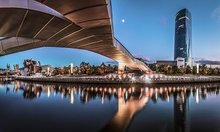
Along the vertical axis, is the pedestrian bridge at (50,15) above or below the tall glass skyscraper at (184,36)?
below

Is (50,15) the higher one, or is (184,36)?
(184,36)

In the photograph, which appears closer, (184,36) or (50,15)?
(50,15)

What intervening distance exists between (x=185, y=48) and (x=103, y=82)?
474 ft

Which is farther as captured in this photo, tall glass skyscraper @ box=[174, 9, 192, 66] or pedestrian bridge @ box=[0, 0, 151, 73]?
tall glass skyscraper @ box=[174, 9, 192, 66]

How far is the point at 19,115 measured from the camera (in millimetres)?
8273

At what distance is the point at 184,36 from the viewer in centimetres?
15450

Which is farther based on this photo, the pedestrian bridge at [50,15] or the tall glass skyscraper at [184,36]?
the tall glass skyscraper at [184,36]

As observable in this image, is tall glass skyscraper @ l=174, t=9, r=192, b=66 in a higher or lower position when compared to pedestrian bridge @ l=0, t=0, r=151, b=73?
higher

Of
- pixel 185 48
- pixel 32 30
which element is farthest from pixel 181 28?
pixel 32 30

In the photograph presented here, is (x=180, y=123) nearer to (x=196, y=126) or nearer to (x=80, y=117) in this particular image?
(x=196, y=126)

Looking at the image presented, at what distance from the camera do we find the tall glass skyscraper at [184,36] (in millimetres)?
155125

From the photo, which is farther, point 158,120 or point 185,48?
point 185,48

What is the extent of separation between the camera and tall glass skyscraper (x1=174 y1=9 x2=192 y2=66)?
15512 centimetres

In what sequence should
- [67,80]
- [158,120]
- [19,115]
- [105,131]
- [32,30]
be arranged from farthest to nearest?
[67,80] → [32,30] → [19,115] → [158,120] → [105,131]
